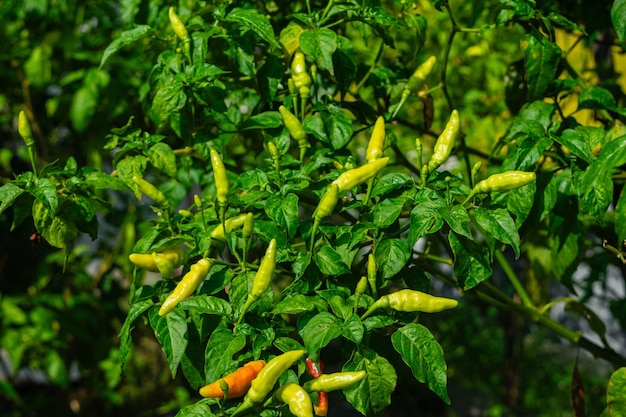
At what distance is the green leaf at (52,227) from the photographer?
1.28m

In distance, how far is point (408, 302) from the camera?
104cm

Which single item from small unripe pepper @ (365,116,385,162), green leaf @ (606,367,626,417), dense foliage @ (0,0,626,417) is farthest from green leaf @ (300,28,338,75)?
green leaf @ (606,367,626,417)

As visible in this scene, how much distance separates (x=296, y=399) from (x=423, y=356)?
0.61 feet

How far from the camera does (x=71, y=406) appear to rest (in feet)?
11.0

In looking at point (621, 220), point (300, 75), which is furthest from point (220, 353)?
point (621, 220)

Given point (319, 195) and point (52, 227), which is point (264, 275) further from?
point (52, 227)

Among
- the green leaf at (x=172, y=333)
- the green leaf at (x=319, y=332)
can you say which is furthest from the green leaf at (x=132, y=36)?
the green leaf at (x=319, y=332)

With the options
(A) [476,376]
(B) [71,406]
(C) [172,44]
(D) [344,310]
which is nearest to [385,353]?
(D) [344,310]

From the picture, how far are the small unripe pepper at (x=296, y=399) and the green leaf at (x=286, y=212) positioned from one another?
0.22 meters

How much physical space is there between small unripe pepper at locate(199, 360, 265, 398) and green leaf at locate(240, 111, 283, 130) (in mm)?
482

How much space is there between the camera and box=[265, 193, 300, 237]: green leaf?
110cm

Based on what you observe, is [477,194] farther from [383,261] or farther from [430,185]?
[383,261]

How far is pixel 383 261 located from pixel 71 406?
2.69 meters

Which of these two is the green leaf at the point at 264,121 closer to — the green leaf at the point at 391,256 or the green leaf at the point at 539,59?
the green leaf at the point at 391,256
